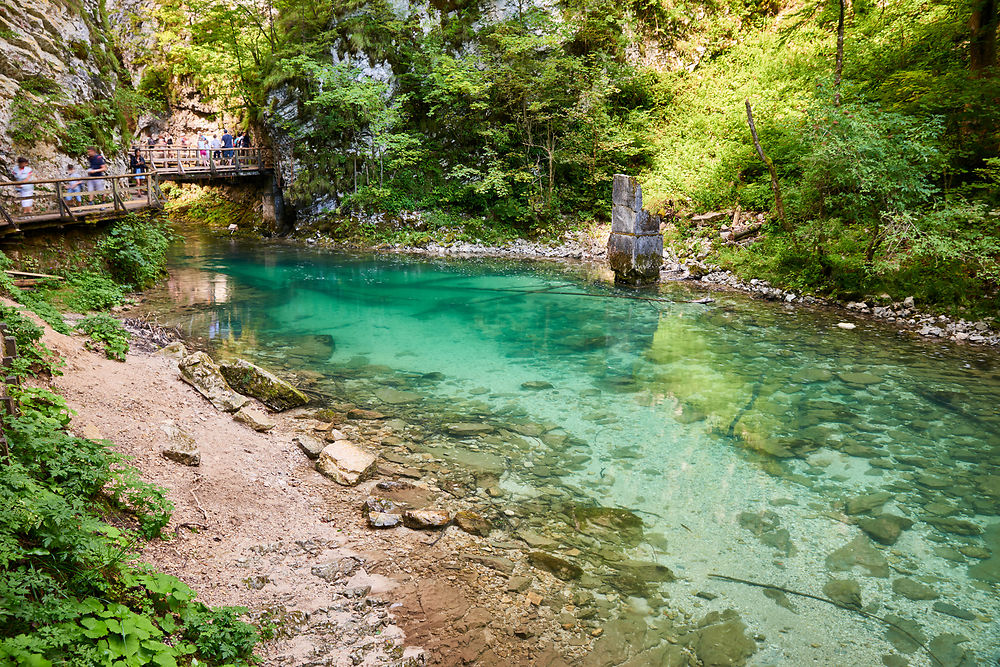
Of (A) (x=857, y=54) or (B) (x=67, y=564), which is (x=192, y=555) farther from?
(A) (x=857, y=54)

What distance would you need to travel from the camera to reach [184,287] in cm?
1471

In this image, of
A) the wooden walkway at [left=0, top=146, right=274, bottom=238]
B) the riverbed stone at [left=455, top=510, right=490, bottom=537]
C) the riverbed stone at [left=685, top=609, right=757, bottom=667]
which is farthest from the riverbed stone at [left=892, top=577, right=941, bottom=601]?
the wooden walkway at [left=0, top=146, right=274, bottom=238]

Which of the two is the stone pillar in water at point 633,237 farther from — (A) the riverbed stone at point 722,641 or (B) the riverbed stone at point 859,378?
(A) the riverbed stone at point 722,641

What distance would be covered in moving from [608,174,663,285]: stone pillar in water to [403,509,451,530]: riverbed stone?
1198 centimetres

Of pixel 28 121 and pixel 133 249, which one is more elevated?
pixel 28 121

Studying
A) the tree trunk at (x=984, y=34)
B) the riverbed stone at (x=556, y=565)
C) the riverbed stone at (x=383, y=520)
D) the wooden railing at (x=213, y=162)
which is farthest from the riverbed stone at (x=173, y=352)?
the wooden railing at (x=213, y=162)

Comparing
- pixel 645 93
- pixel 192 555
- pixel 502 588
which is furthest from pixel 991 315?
pixel 645 93

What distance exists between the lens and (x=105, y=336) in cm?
730

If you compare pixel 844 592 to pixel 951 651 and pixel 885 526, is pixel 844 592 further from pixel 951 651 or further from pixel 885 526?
pixel 885 526

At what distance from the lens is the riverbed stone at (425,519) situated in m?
4.91

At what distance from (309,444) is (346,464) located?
2.25 feet

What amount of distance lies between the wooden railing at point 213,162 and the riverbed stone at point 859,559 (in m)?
25.6

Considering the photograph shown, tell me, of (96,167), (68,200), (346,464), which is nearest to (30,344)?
(346,464)

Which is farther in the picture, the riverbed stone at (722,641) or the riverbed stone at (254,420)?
the riverbed stone at (254,420)
